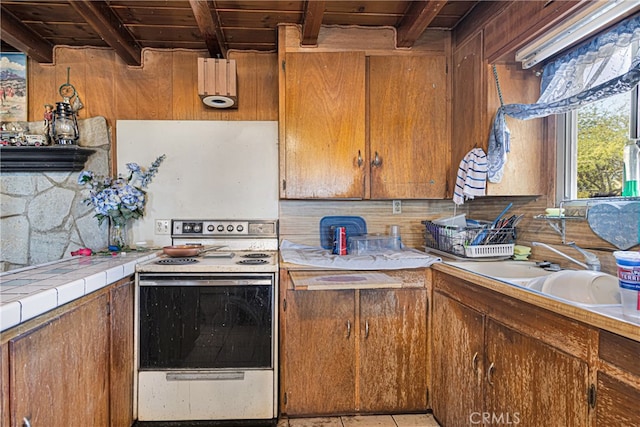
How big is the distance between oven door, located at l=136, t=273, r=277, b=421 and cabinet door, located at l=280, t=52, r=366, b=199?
0.68m

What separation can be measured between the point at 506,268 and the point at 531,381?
0.67 metres

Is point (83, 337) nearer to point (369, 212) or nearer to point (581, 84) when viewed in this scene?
point (369, 212)

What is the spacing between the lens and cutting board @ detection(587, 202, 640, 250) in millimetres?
1329

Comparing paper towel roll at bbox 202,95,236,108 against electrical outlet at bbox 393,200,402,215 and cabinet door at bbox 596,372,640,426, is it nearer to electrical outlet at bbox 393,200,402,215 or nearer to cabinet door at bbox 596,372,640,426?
electrical outlet at bbox 393,200,402,215

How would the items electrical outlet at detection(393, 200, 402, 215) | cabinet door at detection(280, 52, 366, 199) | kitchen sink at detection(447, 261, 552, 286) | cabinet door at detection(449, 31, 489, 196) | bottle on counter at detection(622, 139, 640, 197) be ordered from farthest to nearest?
electrical outlet at detection(393, 200, 402, 215) < cabinet door at detection(280, 52, 366, 199) < cabinet door at detection(449, 31, 489, 196) < kitchen sink at detection(447, 261, 552, 286) < bottle on counter at detection(622, 139, 640, 197)

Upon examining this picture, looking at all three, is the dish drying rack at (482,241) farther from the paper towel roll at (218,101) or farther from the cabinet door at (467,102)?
the paper towel roll at (218,101)

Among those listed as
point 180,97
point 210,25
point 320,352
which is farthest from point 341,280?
point 180,97

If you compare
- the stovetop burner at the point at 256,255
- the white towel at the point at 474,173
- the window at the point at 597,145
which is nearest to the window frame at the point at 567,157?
the window at the point at 597,145

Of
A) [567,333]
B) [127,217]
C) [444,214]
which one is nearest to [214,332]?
[127,217]

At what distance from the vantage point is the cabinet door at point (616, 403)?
84 cm

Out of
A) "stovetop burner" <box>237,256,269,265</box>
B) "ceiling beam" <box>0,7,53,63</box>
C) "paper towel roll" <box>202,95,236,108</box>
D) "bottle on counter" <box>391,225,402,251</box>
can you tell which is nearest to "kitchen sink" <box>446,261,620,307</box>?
"bottle on counter" <box>391,225,402,251</box>

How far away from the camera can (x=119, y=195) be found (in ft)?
7.18

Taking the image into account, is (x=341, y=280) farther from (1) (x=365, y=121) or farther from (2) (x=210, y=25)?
(2) (x=210, y=25)

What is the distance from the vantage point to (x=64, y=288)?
125cm
